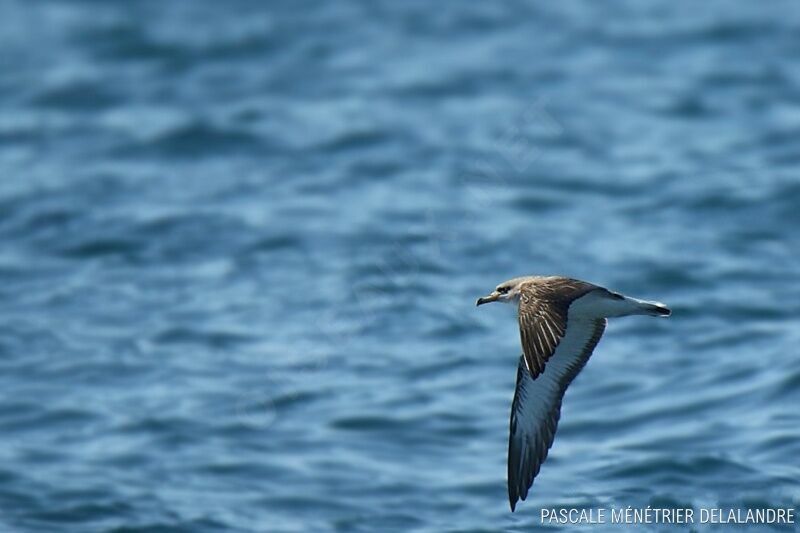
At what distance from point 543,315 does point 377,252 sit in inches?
377

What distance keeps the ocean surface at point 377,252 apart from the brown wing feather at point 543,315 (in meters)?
2.88

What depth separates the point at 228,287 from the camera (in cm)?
1858

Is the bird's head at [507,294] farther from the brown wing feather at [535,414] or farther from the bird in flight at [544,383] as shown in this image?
the brown wing feather at [535,414]

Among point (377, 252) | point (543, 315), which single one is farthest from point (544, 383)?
point (377, 252)

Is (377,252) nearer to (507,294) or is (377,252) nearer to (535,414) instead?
(535,414)

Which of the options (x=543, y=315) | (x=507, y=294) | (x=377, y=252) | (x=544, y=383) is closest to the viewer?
(x=543, y=315)

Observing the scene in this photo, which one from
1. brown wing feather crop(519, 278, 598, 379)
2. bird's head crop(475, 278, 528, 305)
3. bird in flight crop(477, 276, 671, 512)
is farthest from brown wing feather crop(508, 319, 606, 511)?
brown wing feather crop(519, 278, 598, 379)

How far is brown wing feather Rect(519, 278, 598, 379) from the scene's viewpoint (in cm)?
962

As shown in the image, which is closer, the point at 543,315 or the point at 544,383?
the point at 543,315

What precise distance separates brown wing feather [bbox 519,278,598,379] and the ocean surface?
288 cm

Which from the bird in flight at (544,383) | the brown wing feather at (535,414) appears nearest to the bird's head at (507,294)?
the bird in flight at (544,383)

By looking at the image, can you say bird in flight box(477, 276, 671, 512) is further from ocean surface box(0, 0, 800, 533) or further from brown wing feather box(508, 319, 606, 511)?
ocean surface box(0, 0, 800, 533)

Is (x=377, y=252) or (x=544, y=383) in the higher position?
(x=377, y=252)

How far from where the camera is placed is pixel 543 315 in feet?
32.4
